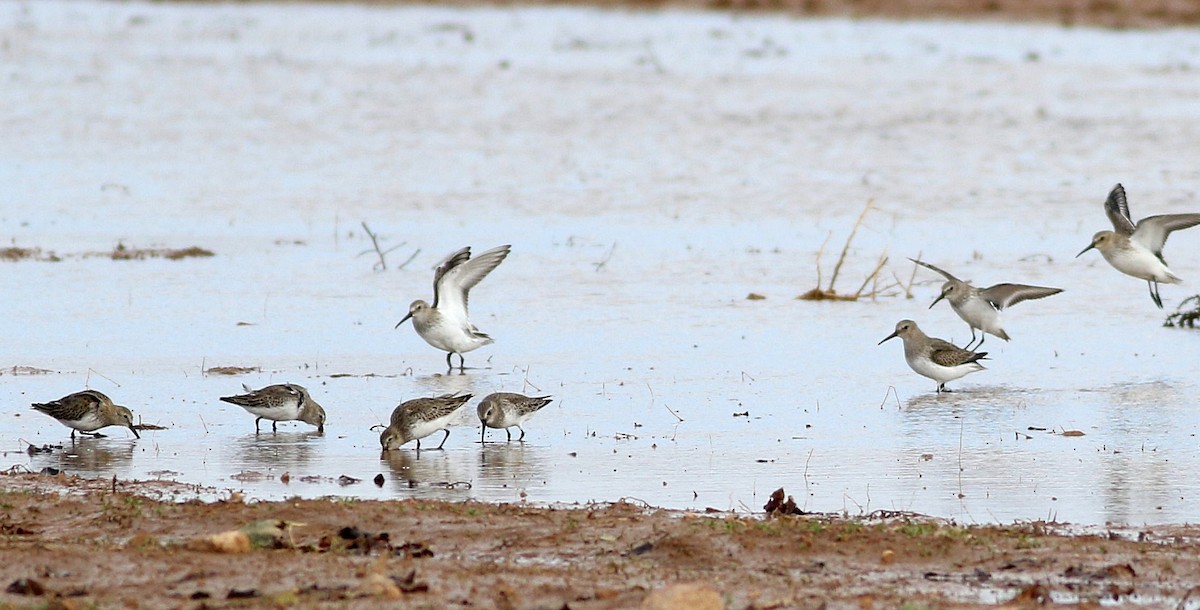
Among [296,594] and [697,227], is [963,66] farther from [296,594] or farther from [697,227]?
[296,594]

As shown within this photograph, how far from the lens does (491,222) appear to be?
64.2 feet

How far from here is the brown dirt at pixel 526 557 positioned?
6.71m

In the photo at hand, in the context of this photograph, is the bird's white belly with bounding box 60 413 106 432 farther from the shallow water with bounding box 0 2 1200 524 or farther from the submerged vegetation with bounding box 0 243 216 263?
the submerged vegetation with bounding box 0 243 216 263

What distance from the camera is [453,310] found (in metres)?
13.3

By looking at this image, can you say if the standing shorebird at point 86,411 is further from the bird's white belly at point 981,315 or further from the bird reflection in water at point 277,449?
the bird's white belly at point 981,315

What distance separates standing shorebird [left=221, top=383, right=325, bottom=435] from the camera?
10.3 metres

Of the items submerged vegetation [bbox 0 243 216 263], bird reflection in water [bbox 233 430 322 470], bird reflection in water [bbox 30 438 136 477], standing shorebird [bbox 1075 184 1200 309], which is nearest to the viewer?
bird reflection in water [bbox 30 438 136 477]

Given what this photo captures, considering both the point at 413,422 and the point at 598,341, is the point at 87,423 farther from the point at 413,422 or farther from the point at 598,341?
the point at 598,341

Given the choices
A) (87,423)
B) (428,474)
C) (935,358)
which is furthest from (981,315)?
(87,423)

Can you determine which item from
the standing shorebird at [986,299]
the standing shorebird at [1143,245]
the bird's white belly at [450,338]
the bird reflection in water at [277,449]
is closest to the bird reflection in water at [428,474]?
the bird reflection in water at [277,449]

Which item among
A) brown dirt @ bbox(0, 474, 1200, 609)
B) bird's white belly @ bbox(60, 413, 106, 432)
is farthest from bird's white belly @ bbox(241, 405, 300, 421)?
brown dirt @ bbox(0, 474, 1200, 609)

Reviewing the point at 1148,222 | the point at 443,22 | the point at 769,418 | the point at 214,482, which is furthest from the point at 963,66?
the point at 214,482

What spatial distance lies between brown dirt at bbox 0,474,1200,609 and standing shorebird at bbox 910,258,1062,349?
205 inches

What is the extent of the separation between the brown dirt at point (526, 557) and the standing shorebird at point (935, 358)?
→ 3828 mm
